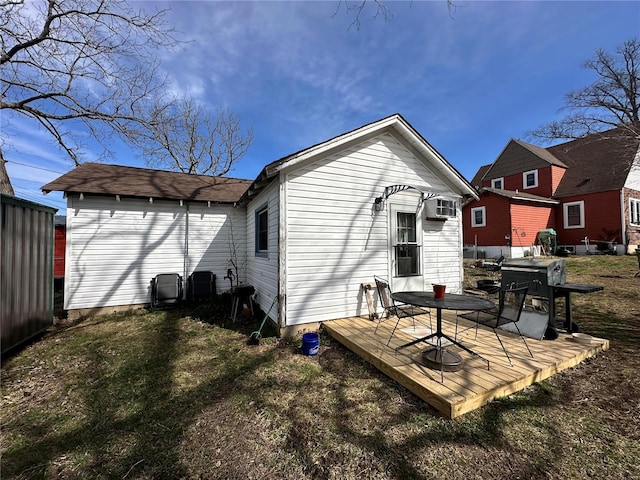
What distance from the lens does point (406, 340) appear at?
4.29 meters

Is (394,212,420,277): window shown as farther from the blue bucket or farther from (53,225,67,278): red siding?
(53,225,67,278): red siding

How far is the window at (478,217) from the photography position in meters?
16.9

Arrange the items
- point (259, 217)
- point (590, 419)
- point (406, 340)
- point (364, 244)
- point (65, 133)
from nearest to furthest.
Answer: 1. point (590, 419)
2. point (406, 340)
3. point (364, 244)
4. point (259, 217)
5. point (65, 133)

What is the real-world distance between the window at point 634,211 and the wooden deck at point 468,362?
18763 millimetres

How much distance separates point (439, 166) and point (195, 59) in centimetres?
779

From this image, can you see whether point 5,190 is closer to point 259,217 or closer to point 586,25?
point 259,217

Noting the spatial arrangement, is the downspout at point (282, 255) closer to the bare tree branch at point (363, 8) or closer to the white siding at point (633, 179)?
the bare tree branch at point (363, 8)

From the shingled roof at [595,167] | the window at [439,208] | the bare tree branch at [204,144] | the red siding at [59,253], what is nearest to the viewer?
the window at [439,208]

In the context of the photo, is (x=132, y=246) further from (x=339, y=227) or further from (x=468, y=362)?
(x=468, y=362)

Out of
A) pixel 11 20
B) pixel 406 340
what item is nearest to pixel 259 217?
pixel 406 340

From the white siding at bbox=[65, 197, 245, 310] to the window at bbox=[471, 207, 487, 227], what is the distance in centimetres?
1639

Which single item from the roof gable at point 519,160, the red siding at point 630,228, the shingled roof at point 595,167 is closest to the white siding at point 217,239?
the shingled roof at point 595,167

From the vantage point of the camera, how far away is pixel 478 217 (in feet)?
56.9

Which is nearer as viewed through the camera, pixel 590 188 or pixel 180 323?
pixel 180 323
